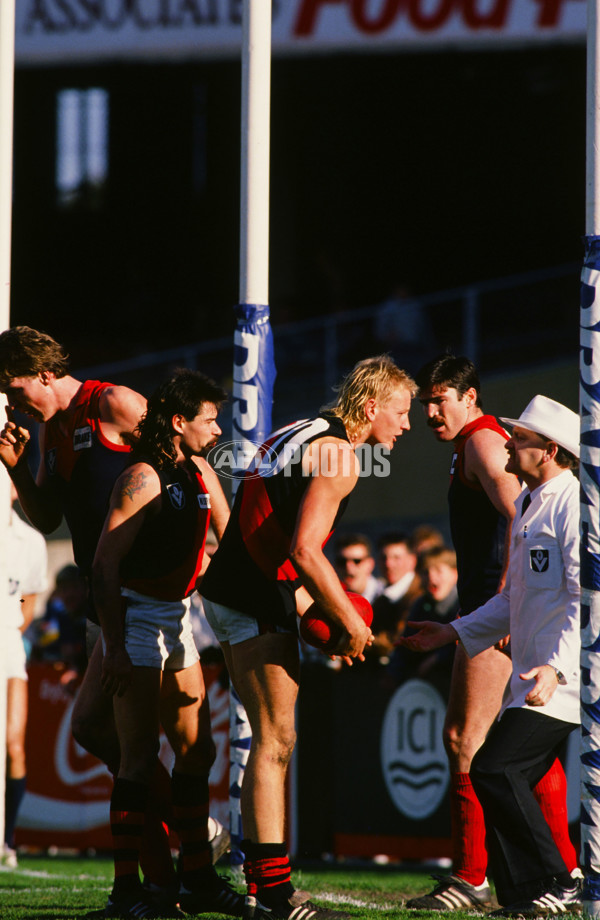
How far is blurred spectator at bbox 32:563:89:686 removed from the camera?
10.9 m

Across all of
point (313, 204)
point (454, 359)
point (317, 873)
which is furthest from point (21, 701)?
point (313, 204)

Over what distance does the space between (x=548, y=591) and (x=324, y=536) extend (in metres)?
1.05

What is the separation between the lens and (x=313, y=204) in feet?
78.1

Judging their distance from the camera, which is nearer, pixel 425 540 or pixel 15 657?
pixel 15 657

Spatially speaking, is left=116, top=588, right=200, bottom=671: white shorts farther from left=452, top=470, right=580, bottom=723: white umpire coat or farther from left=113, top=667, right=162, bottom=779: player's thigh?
left=452, top=470, right=580, bottom=723: white umpire coat

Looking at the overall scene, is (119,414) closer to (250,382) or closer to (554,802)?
(250,382)

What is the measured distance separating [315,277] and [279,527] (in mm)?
16908

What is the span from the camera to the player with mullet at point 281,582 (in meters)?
4.96

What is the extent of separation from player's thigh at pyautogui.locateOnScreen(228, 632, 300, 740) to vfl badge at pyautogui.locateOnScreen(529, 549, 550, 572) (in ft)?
3.48

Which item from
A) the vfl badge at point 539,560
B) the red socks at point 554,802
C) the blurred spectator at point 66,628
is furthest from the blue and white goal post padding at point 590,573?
the blurred spectator at point 66,628

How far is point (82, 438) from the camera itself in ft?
19.0

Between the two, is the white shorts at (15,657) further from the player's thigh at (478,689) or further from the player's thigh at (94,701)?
the player's thigh at (478,689)

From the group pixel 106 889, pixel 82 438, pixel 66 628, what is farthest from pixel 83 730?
pixel 66 628

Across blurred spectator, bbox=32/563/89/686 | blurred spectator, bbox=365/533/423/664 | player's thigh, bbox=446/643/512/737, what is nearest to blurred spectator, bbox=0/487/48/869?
blurred spectator, bbox=32/563/89/686
